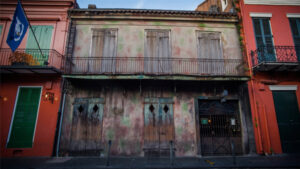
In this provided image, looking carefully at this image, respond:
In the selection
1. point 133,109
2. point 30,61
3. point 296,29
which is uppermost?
point 296,29

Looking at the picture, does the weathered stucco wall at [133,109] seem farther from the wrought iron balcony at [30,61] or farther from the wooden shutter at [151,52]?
the wrought iron balcony at [30,61]

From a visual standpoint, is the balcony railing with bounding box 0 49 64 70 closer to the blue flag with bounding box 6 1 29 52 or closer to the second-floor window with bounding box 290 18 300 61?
the blue flag with bounding box 6 1 29 52

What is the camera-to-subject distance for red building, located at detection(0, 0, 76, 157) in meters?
7.59

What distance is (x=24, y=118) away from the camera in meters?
7.92

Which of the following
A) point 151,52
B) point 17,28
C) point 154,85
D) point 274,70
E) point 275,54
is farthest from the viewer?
point 151,52

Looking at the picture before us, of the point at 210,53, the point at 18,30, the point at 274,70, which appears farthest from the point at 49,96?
the point at 274,70

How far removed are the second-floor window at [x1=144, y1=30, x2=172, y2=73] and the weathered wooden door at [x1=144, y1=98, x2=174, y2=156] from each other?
1848mm

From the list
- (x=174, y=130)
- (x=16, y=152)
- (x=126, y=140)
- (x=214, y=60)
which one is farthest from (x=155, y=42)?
(x=16, y=152)

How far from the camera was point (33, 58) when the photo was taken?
27.8 feet

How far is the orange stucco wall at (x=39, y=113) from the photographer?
296 inches

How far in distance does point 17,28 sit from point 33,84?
10.7 feet

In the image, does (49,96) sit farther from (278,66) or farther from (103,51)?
(278,66)

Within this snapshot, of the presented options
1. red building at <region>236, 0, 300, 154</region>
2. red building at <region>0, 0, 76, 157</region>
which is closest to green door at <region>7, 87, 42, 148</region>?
red building at <region>0, 0, 76, 157</region>

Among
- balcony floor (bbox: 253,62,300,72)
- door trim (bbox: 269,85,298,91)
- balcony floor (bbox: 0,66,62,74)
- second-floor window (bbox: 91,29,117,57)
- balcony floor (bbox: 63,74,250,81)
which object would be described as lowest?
door trim (bbox: 269,85,298,91)
